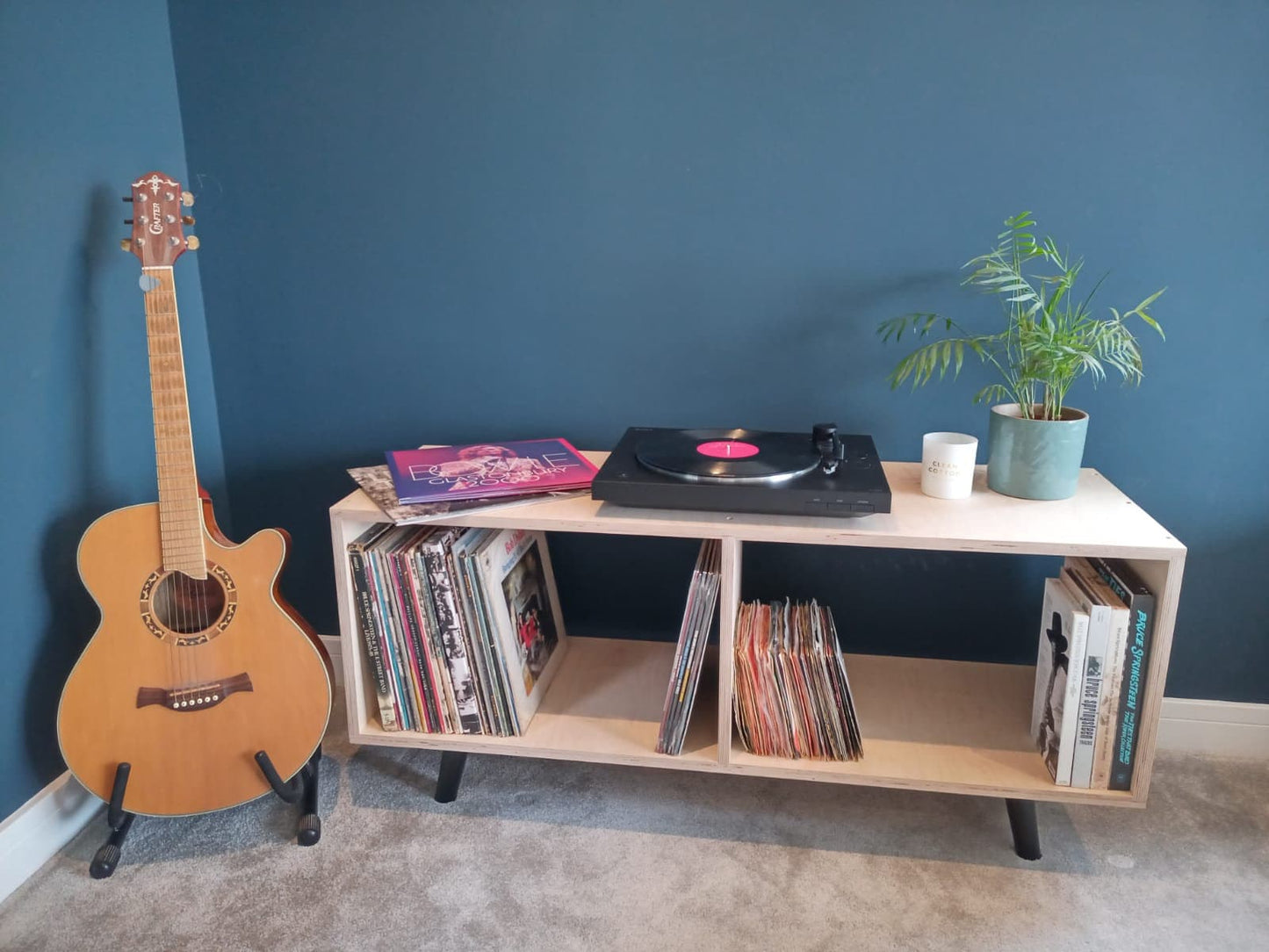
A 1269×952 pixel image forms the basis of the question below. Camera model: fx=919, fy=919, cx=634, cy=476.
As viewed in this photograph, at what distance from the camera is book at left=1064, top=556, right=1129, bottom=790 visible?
1289 millimetres

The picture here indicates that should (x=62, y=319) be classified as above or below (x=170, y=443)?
above

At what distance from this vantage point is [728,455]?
4.69 ft

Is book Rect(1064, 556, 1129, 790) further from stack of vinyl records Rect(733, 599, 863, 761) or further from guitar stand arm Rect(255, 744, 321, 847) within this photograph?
guitar stand arm Rect(255, 744, 321, 847)

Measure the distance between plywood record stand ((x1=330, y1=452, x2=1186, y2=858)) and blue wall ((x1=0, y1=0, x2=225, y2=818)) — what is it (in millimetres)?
483

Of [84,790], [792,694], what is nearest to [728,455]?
[792,694]

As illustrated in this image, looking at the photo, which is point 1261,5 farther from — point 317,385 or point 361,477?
point 317,385

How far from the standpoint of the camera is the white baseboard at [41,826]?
1.42 m

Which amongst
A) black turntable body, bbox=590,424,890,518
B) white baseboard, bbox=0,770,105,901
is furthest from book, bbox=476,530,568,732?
white baseboard, bbox=0,770,105,901

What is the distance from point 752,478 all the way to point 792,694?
361 mm

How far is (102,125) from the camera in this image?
1.55 metres

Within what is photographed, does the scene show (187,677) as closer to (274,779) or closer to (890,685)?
(274,779)

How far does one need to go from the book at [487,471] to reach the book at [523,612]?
113mm

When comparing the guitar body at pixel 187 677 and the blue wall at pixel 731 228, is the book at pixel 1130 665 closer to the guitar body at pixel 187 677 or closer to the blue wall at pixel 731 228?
the blue wall at pixel 731 228

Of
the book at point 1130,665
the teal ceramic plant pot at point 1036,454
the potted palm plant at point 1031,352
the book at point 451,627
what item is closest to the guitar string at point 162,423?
the book at point 451,627
